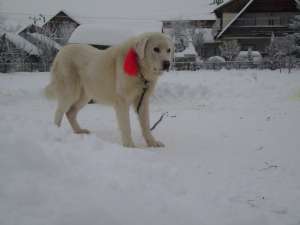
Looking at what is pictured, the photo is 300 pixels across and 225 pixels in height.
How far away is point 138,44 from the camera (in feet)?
15.3

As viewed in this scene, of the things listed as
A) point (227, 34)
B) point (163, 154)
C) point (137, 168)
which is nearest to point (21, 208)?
point (137, 168)

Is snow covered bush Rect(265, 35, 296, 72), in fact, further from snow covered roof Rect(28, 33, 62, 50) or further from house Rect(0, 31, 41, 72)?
snow covered roof Rect(28, 33, 62, 50)

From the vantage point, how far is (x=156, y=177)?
315 centimetres

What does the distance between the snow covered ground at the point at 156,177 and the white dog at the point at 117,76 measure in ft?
1.96

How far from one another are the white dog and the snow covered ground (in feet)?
1.96

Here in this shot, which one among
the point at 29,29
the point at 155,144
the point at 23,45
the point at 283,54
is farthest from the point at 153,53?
the point at 29,29

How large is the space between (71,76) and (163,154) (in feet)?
6.99

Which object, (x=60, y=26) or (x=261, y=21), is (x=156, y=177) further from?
(x=60, y=26)

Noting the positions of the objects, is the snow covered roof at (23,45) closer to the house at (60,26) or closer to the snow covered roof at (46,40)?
the snow covered roof at (46,40)

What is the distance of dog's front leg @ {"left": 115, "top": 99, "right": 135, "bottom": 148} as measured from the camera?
482cm

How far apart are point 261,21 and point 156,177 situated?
1545 inches

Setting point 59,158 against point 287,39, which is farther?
point 287,39

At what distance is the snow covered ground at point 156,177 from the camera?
2.25 m

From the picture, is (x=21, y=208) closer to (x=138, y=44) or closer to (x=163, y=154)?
(x=163, y=154)
